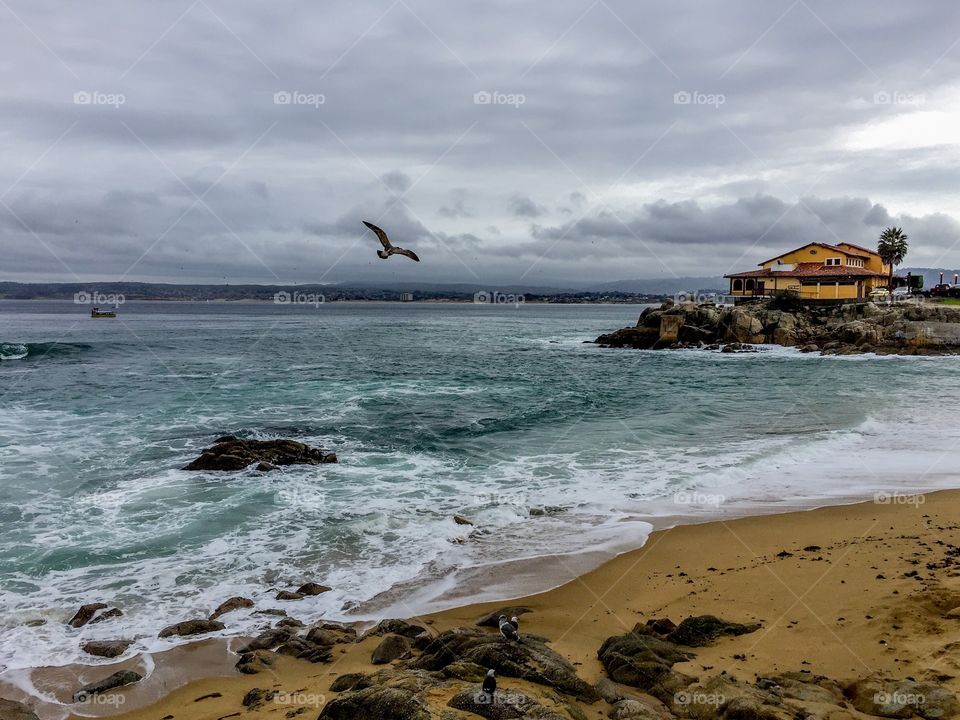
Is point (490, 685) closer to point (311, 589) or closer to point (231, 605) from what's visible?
point (311, 589)

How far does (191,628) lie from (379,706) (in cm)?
405

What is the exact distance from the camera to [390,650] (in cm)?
750

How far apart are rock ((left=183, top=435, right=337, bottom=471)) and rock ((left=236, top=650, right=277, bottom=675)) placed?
9.07m

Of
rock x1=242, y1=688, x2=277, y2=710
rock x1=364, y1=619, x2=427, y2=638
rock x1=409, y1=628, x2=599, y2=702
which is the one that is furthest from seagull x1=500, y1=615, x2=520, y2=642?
rock x1=242, y1=688, x2=277, y2=710

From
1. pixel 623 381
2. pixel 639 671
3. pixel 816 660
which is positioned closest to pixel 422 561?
pixel 639 671

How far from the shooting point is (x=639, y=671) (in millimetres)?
6648

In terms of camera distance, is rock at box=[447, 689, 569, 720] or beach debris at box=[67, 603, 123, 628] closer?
rock at box=[447, 689, 569, 720]

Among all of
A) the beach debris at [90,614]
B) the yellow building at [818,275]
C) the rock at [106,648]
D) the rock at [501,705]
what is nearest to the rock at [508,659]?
the rock at [501,705]

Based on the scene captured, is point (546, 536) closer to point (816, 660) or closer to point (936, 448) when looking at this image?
point (816, 660)

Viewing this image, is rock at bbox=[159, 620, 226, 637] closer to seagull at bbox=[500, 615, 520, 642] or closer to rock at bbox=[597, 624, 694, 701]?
seagull at bbox=[500, 615, 520, 642]

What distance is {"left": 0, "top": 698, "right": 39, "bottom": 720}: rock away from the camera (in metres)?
6.37

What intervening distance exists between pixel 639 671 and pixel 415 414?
59.0ft

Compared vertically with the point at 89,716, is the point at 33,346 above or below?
above

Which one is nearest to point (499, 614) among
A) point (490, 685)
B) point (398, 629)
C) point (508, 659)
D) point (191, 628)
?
point (398, 629)
